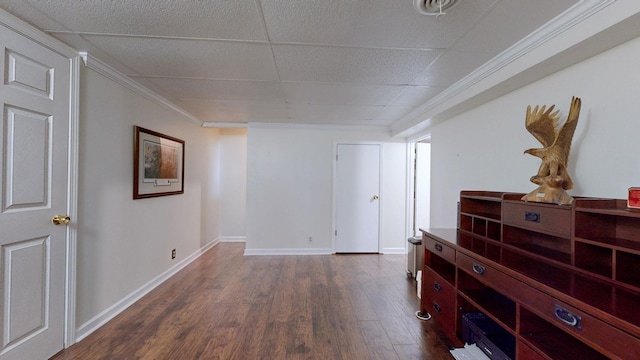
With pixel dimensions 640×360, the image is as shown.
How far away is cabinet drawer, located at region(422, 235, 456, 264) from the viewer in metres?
1.80

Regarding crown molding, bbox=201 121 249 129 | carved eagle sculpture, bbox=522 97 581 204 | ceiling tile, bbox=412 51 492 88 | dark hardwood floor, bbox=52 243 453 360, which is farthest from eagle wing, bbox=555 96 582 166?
crown molding, bbox=201 121 249 129

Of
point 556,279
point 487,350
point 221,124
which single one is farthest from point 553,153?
point 221,124

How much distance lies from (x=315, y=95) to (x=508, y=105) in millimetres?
1769

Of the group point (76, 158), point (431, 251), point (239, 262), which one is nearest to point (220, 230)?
point (239, 262)

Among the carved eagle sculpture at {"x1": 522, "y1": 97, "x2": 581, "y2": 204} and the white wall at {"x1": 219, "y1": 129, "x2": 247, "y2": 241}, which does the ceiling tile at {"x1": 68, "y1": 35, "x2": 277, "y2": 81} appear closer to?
the carved eagle sculpture at {"x1": 522, "y1": 97, "x2": 581, "y2": 204}

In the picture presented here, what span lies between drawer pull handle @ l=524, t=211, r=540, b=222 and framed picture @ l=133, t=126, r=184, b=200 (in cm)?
328

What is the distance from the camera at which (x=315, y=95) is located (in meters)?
2.70

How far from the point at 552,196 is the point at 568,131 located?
1.27ft

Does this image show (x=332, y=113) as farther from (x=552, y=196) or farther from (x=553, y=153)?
(x=552, y=196)

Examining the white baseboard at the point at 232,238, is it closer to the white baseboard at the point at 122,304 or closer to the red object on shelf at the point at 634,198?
the white baseboard at the point at 122,304

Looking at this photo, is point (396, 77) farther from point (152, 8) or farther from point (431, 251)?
point (152, 8)

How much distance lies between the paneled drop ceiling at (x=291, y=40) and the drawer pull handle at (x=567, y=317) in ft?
4.79

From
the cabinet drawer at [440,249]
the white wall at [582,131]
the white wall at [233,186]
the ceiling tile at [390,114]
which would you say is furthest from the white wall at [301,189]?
the cabinet drawer at [440,249]

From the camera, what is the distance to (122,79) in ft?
7.35
